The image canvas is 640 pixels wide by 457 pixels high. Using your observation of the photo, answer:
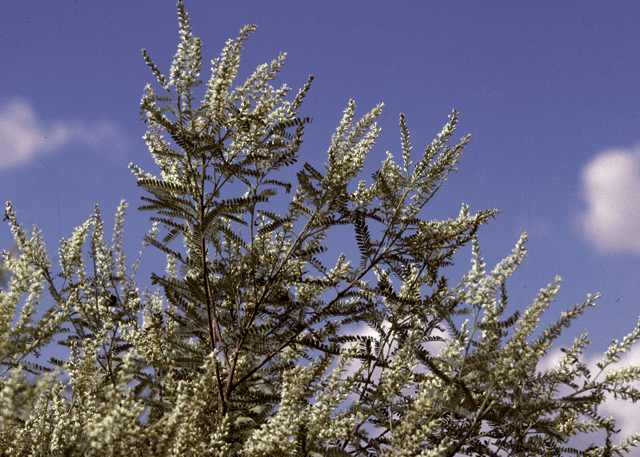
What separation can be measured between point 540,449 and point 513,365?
93 cm

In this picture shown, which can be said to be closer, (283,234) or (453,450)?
(453,450)

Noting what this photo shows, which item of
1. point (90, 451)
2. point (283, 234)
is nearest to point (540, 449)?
point (283, 234)

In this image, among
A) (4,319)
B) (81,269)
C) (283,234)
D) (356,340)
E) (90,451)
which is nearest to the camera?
(90,451)

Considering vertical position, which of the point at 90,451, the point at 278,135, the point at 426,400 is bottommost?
the point at 90,451

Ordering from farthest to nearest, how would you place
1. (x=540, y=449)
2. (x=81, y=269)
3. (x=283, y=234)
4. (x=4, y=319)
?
(x=81, y=269), (x=283, y=234), (x=540, y=449), (x=4, y=319)

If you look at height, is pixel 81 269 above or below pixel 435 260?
below

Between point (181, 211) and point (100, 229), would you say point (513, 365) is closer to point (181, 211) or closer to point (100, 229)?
point (181, 211)

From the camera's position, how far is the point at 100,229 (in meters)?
3.72

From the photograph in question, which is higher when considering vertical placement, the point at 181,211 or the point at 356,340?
the point at 181,211

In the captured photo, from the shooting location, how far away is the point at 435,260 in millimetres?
3180

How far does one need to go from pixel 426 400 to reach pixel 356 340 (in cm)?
87

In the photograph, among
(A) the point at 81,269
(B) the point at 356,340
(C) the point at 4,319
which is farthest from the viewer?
(A) the point at 81,269

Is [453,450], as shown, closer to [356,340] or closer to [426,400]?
[426,400]

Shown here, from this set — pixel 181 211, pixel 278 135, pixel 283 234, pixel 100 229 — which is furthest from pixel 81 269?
pixel 278 135
